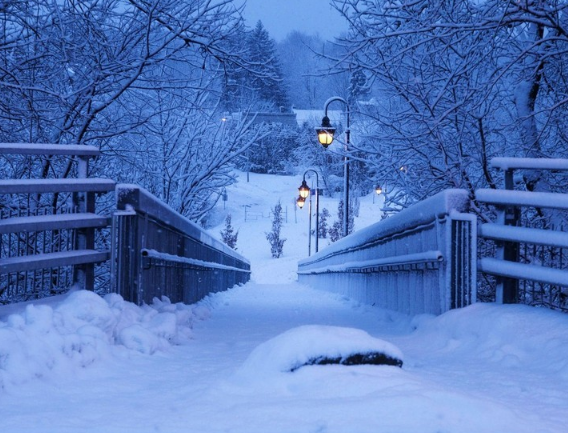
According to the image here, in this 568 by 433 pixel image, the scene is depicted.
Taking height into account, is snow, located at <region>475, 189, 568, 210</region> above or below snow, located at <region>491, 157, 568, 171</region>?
below

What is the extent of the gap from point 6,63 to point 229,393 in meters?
5.77

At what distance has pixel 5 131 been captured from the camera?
31.1ft

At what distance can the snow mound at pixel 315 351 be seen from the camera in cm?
433

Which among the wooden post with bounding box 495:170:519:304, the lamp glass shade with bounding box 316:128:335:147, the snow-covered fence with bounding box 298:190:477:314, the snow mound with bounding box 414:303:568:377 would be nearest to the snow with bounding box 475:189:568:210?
the wooden post with bounding box 495:170:519:304

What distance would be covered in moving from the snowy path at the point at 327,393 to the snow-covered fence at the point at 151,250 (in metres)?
1.10

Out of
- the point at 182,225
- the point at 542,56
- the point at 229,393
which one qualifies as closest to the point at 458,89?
the point at 542,56

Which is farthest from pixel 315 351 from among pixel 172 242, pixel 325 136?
pixel 325 136

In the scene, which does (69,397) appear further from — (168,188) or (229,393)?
(168,188)

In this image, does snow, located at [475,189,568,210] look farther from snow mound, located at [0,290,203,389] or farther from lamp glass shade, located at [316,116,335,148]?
lamp glass shade, located at [316,116,335,148]

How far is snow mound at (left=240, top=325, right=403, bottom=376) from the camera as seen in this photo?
4328 mm

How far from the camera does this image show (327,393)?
12.9 feet

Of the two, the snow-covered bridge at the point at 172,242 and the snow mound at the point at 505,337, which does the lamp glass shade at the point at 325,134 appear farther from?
the snow mound at the point at 505,337

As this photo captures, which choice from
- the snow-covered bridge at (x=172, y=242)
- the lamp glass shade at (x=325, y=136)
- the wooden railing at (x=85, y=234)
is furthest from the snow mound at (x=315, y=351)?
the lamp glass shade at (x=325, y=136)

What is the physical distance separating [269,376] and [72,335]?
1369 mm
